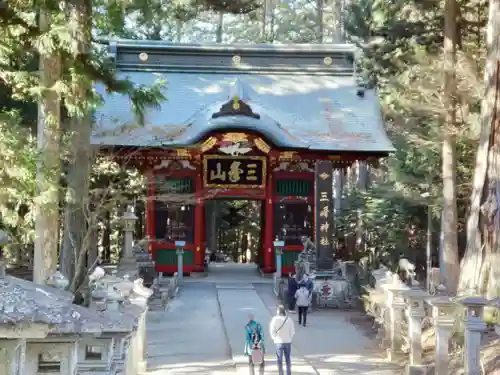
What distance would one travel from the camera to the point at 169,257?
23.7 meters

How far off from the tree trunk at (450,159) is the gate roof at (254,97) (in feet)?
22.0

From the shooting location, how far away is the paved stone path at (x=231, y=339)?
12.4m

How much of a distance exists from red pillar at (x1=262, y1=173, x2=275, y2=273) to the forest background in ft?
9.99

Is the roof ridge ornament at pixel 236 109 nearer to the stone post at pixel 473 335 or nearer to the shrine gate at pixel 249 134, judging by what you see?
the shrine gate at pixel 249 134

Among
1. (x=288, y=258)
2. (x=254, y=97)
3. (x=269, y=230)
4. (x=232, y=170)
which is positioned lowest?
(x=288, y=258)

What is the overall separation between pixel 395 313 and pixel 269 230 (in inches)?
425

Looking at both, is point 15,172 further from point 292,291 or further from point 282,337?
point 292,291

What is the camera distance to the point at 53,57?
10477mm

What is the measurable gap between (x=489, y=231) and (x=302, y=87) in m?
15.2

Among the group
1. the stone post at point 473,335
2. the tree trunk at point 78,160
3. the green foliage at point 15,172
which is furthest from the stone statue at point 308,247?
the stone post at point 473,335

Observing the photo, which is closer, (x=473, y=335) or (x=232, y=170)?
(x=473, y=335)

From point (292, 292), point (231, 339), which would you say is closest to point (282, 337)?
point (231, 339)

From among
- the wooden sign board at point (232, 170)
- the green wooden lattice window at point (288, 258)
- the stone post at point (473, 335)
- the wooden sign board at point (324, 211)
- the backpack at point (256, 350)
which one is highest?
the wooden sign board at point (232, 170)

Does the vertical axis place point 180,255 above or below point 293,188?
below
